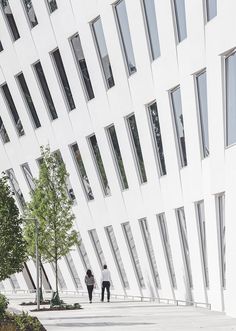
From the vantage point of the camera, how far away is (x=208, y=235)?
2670 cm

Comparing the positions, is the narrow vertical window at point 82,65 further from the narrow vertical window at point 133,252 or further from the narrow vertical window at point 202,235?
the narrow vertical window at point 202,235

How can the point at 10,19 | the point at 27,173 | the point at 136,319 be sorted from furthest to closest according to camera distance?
the point at 27,173, the point at 10,19, the point at 136,319

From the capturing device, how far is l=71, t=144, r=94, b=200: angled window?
3934 centimetres

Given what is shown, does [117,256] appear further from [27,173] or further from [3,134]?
[3,134]

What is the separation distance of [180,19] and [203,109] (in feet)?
10.8

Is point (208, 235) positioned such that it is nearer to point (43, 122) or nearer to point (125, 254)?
point (125, 254)

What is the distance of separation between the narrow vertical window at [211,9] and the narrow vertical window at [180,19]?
102 inches

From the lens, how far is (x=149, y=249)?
34.7 metres

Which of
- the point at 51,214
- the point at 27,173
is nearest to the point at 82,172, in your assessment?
the point at 51,214

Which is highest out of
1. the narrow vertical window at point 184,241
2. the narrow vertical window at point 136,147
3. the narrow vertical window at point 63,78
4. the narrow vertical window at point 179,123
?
the narrow vertical window at point 63,78

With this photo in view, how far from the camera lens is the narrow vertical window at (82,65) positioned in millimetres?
36469

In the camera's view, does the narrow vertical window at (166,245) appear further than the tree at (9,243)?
Yes

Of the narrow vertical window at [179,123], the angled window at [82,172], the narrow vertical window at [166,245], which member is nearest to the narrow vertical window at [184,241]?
the narrow vertical window at [166,245]

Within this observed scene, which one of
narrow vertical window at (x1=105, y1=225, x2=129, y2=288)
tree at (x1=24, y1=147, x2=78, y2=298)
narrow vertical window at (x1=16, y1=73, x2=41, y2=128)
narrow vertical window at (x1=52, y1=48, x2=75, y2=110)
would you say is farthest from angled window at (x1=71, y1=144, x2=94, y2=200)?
narrow vertical window at (x1=16, y1=73, x2=41, y2=128)
